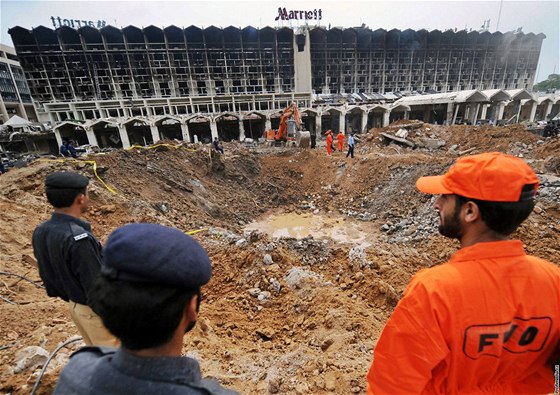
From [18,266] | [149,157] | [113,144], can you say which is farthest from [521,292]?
[113,144]

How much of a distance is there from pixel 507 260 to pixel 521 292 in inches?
5.8

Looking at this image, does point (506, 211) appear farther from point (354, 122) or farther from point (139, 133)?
point (354, 122)

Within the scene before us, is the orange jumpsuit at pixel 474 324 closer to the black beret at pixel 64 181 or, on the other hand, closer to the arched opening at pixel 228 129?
the black beret at pixel 64 181

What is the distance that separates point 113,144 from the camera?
102 feet

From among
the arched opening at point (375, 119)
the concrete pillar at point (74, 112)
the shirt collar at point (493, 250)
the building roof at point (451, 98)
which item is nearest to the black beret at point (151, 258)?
the shirt collar at point (493, 250)

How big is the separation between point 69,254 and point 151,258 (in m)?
1.79

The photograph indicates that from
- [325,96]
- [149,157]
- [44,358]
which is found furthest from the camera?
[325,96]

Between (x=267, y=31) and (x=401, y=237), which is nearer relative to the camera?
(x=401, y=237)

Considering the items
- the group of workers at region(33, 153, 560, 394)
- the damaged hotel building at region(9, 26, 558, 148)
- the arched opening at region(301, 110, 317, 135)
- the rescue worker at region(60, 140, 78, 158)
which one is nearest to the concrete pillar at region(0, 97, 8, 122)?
the damaged hotel building at region(9, 26, 558, 148)

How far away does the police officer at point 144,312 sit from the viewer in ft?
2.81

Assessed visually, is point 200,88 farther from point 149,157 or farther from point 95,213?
point 95,213

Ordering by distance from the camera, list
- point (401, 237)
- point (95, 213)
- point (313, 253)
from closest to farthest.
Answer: point (313, 253) < point (95, 213) < point (401, 237)

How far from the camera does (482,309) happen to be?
1217 millimetres

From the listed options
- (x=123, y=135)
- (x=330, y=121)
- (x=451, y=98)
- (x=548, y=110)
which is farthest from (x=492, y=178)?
(x=548, y=110)
